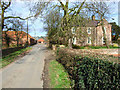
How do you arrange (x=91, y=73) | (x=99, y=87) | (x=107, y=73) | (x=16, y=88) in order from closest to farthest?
1. (x=107, y=73)
2. (x=99, y=87)
3. (x=91, y=73)
4. (x=16, y=88)

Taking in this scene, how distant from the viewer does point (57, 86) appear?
149 inches

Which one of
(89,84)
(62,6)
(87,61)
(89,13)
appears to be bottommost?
(89,84)

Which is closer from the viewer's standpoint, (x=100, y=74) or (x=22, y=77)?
(x=100, y=74)

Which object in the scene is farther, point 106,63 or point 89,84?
point 89,84

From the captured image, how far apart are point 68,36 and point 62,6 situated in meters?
3.35

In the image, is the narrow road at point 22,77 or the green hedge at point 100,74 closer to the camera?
the green hedge at point 100,74

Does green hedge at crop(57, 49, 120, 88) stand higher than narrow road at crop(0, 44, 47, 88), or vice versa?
green hedge at crop(57, 49, 120, 88)

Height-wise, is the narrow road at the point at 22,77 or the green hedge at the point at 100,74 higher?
the green hedge at the point at 100,74

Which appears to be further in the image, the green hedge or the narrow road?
the narrow road

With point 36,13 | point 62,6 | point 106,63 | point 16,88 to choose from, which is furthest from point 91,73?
point 62,6

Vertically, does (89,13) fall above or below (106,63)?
above

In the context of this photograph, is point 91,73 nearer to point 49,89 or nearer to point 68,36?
point 49,89

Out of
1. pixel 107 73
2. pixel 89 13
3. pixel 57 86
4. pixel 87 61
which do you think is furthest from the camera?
pixel 89 13

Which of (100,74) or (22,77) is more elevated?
(100,74)
